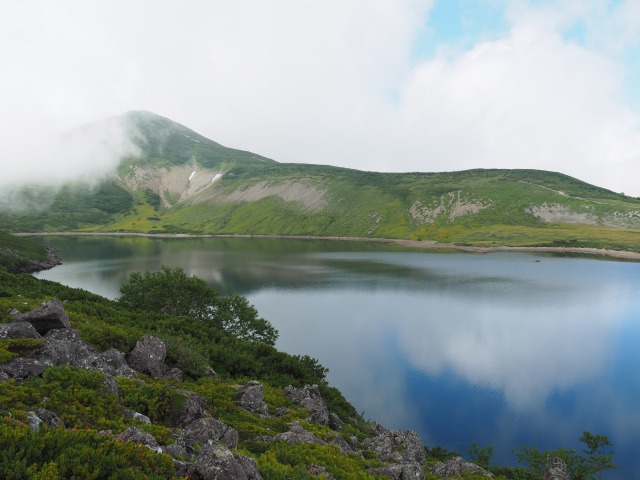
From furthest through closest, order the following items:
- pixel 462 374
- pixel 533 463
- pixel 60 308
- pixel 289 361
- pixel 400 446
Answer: pixel 462 374 → pixel 289 361 → pixel 533 463 → pixel 400 446 → pixel 60 308

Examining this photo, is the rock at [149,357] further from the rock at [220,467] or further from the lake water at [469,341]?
the lake water at [469,341]

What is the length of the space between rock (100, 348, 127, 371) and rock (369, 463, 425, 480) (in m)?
16.2

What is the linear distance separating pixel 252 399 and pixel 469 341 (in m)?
55.1

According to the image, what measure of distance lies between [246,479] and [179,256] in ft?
596

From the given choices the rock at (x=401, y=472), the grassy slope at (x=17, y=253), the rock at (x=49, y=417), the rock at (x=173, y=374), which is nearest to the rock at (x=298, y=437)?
the rock at (x=401, y=472)

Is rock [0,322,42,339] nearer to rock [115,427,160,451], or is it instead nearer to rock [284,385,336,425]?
rock [115,427,160,451]

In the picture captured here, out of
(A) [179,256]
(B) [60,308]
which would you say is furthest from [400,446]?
(A) [179,256]

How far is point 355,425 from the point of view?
3231 cm

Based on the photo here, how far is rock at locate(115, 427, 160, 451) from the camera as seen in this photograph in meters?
13.9

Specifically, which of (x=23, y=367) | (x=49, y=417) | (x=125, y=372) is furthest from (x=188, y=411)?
(x=23, y=367)

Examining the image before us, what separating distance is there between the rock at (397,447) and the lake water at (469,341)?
52.3 feet

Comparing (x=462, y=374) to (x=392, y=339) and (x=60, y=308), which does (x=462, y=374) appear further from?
(x=60, y=308)

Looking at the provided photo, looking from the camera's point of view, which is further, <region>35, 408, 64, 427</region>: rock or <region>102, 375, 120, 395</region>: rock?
<region>102, 375, 120, 395</region>: rock

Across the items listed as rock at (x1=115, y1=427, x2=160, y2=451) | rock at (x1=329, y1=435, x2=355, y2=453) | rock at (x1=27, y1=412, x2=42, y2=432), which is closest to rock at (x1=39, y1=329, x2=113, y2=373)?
rock at (x1=27, y1=412, x2=42, y2=432)
